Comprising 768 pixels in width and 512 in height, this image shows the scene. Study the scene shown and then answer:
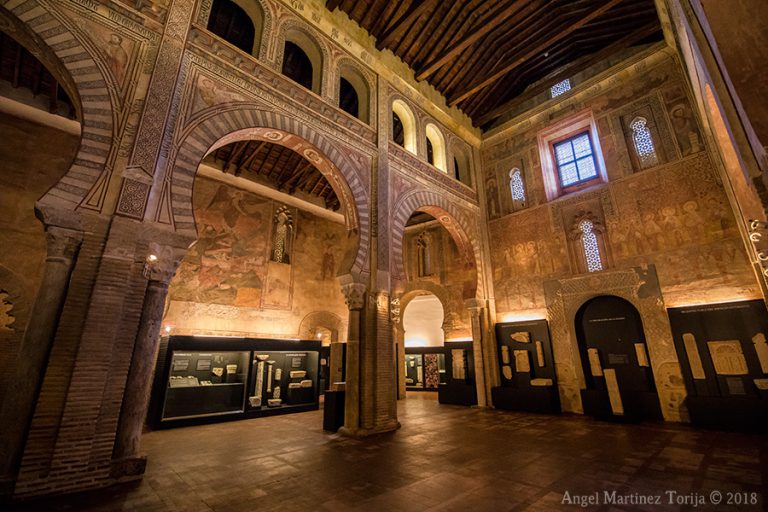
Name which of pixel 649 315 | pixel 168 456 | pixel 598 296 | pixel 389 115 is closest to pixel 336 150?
pixel 389 115

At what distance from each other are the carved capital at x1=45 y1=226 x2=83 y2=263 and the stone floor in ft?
8.91

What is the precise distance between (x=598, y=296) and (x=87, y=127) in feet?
37.9

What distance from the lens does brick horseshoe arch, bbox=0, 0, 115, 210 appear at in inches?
178

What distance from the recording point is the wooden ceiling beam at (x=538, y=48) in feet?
29.0

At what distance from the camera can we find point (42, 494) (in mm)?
3688

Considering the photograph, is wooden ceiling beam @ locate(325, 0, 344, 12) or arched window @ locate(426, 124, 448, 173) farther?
arched window @ locate(426, 124, 448, 173)

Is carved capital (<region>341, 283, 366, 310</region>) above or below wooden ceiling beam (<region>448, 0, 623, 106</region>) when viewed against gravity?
below

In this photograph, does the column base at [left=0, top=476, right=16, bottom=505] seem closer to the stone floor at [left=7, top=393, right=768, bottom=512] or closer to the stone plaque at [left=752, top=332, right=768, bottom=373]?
→ the stone floor at [left=7, top=393, right=768, bottom=512]

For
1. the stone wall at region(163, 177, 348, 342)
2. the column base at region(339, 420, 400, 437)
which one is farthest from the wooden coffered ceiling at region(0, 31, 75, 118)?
the column base at region(339, 420, 400, 437)

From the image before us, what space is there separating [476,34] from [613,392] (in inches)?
390

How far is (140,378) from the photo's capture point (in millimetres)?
4582

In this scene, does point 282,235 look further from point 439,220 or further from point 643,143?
point 643,143

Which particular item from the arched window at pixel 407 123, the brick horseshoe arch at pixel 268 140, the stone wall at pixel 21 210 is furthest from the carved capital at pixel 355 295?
the stone wall at pixel 21 210

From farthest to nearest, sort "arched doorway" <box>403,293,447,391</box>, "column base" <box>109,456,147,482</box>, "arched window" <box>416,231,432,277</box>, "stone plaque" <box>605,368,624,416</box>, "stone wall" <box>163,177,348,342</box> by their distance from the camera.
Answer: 1. "arched doorway" <box>403,293,447,391</box>
2. "arched window" <box>416,231,432,277</box>
3. "stone wall" <box>163,177,348,342</box>
4. "stone plaque" <box>605,368,624,416</box>
5. "column base" <box>109,456,147,482</box>
